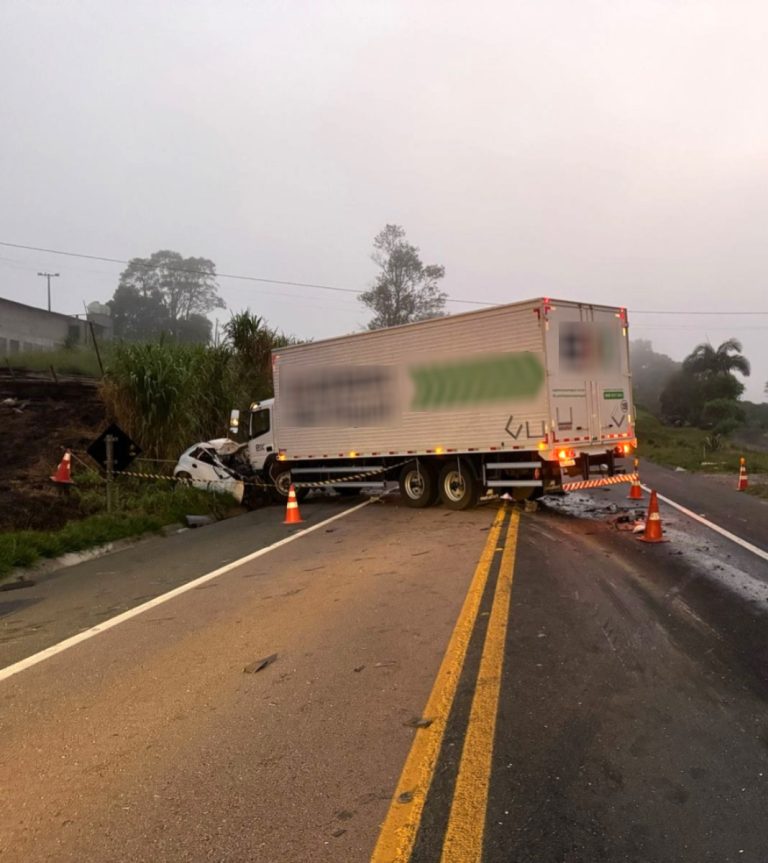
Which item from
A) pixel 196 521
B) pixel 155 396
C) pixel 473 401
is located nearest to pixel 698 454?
pixel 473 401

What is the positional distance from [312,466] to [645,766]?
45.2 ft

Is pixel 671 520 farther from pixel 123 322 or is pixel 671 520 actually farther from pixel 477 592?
pixel 123 322

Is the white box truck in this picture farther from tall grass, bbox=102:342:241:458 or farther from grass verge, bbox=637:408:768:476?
grass verge, bbox=637:408:768:476

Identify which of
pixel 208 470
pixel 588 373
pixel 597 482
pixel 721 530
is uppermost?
pixel 588 373

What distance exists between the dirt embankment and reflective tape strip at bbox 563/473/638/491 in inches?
347

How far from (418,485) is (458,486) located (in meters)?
1.08

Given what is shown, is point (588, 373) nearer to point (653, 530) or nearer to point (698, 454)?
point (653, 530)

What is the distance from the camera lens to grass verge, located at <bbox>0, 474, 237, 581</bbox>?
10.1m

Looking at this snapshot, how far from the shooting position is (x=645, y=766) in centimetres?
349

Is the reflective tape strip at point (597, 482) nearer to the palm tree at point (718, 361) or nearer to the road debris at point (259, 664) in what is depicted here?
the road debris at point (259, 664)

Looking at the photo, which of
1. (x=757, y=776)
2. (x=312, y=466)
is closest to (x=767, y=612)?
(x=757, y=776)

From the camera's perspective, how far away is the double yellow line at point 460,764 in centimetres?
288

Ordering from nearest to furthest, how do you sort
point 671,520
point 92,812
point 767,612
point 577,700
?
point 92,812 < point 577,700 < point 767,612 < point 671,520

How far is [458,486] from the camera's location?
1386cm
